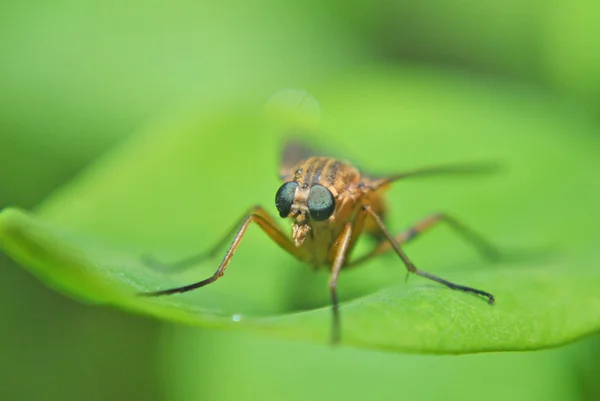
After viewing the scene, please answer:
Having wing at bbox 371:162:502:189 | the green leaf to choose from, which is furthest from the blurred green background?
wing at bbox 371:162:502:189

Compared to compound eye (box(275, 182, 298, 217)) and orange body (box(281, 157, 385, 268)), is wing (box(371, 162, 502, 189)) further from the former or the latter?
compound eye (box(275, 182, 298, 217))

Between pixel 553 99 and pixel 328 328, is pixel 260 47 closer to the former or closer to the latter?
pixel 553 99

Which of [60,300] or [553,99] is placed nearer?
[60,300]

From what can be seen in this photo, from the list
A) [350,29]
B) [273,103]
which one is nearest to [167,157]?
[273,103]

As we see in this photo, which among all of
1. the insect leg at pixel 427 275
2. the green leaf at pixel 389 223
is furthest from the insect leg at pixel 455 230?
the insect leg at pixel 427 275

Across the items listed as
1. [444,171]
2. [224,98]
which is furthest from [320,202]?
[224,98]

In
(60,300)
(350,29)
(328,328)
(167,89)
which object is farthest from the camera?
(350,29)

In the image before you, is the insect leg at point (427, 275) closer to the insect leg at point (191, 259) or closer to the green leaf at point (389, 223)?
the green leaf at point (389, 223)
